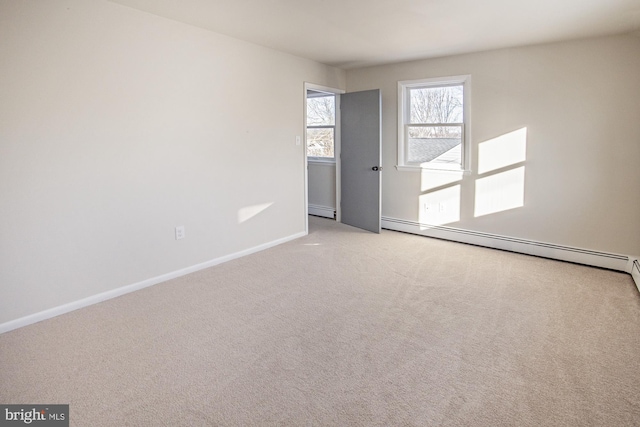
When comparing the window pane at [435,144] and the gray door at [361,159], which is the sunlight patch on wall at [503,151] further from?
the gray door at [361,159]

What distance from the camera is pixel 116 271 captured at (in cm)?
343

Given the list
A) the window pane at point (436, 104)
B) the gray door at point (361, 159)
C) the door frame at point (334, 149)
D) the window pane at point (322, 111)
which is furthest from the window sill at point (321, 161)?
the window pane at point (436, 104)

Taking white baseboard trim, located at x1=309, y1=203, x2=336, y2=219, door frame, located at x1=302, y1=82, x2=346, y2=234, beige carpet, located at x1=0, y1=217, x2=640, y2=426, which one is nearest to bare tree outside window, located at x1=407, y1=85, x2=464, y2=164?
door frame, located at x1=302, y1=82, x2=346, y2=234

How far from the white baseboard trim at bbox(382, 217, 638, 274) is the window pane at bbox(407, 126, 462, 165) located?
88 cm

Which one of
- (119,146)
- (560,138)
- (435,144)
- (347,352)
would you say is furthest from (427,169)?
(119,146)

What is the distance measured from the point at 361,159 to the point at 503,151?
6.17ft

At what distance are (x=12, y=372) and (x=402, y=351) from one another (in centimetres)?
228

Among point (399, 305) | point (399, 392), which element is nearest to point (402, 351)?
point (399, 392)

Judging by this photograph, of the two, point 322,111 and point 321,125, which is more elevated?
point 322,111

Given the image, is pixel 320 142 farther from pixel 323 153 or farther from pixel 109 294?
pixel 109 294

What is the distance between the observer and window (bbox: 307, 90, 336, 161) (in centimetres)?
639

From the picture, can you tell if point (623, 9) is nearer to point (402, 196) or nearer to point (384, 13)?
point (384, 13)

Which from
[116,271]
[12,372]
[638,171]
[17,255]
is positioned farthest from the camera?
[638,171]

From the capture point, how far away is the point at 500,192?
475 cm
